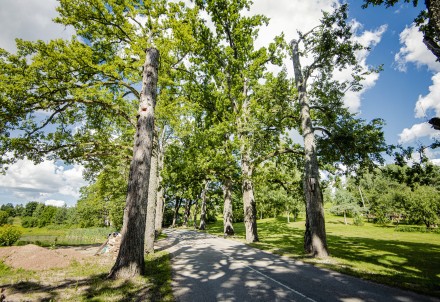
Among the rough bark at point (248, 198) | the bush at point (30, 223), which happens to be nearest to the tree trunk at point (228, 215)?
the rough bark at point (248, 198)

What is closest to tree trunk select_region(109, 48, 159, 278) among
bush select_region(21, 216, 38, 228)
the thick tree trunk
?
the thick tree trunk

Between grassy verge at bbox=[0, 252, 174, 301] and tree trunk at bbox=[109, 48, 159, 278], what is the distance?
0.49 meters

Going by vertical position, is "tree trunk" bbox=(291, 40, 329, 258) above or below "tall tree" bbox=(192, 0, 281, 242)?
below

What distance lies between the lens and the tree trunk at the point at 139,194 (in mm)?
6895

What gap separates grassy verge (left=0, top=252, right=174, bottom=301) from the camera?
16.5 feet

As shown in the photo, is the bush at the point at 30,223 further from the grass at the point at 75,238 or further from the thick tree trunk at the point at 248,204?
A: the thick tree trunk at the point at 248,204

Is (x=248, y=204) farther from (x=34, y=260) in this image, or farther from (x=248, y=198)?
(x=34, y=260)

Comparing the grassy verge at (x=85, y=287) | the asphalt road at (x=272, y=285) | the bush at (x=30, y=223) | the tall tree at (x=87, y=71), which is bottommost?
the bush at (x=30, y=223)

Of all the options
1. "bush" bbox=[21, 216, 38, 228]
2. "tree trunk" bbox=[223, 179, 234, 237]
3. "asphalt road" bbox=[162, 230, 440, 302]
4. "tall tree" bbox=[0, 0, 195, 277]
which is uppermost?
"tall tree" bbox=[0, 0, 195, 277]

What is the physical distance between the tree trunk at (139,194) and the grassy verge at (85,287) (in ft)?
1.61

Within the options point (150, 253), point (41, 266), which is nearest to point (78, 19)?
point (41, 266)

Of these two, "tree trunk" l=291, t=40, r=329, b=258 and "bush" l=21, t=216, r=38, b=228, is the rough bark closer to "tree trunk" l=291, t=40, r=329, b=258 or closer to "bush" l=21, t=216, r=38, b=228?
"tree trunk" l=291, t=40, r=329, b=258

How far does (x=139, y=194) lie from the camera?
7590 mm

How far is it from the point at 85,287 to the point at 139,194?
9.47 feet
